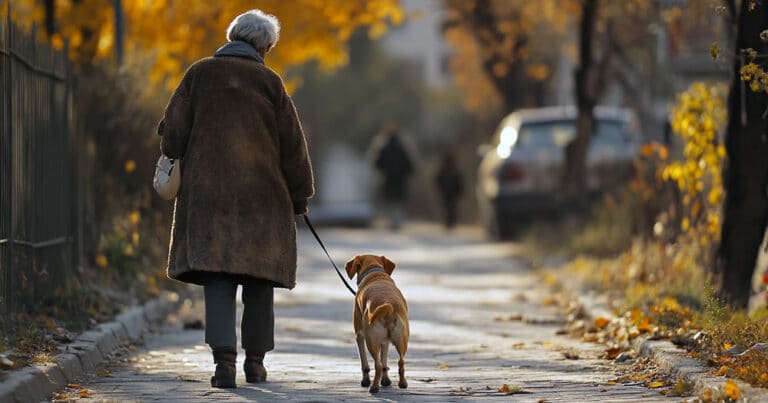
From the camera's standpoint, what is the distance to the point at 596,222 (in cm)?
2056

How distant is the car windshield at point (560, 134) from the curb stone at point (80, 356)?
32.2 ft

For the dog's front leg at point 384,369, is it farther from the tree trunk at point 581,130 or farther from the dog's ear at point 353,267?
the tree trunk at point 581,130

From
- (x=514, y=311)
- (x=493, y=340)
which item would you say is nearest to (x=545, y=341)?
(x=493, y=340)

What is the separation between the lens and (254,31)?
9.04 metres

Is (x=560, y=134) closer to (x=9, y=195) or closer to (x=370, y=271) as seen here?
(x=9, y=195)

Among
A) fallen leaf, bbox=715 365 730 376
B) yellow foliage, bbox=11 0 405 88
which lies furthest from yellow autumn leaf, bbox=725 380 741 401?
yellow foliage, bbox=11 0 405 88

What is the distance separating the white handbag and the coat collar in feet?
2.10

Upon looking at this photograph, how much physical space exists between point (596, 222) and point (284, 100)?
1212 cm

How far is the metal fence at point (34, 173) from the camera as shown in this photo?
1010 centimetres

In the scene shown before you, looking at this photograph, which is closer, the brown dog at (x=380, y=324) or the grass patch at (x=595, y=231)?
the brown dog at (x=380, y=324)

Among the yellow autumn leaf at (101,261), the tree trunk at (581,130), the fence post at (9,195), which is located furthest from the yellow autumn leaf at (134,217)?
the tree trunk at (581,130)

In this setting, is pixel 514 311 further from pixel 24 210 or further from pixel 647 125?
pixel 647 125

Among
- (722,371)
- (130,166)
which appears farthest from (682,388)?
(130,166)

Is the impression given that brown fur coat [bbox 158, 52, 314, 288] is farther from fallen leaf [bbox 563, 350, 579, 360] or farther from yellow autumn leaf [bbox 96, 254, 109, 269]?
yellow autumn leaf [bbox 96, 254, 109, 269]
